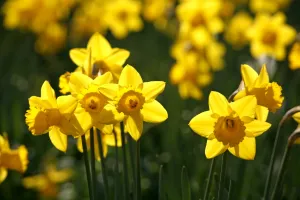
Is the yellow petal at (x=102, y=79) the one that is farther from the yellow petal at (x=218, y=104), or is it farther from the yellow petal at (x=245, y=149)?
the yellow petal at (x=245, y=149)

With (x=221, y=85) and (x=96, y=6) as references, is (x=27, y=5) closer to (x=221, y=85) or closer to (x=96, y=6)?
(x=96, y=6)

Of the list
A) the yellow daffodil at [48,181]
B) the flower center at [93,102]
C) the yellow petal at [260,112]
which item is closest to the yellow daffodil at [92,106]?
the flower center at [93,102]

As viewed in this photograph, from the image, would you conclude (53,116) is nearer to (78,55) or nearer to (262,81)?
(78,55)

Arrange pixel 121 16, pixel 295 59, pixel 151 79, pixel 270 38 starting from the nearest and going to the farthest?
pixel 295 59 < pixel 270 38 < pixel 151 79 < pixel 121 16

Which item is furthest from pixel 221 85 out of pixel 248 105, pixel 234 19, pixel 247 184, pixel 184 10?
pixel 248 105

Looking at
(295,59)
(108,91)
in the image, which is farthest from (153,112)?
(295,59)

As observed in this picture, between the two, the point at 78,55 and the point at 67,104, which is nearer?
the point at 67,104
